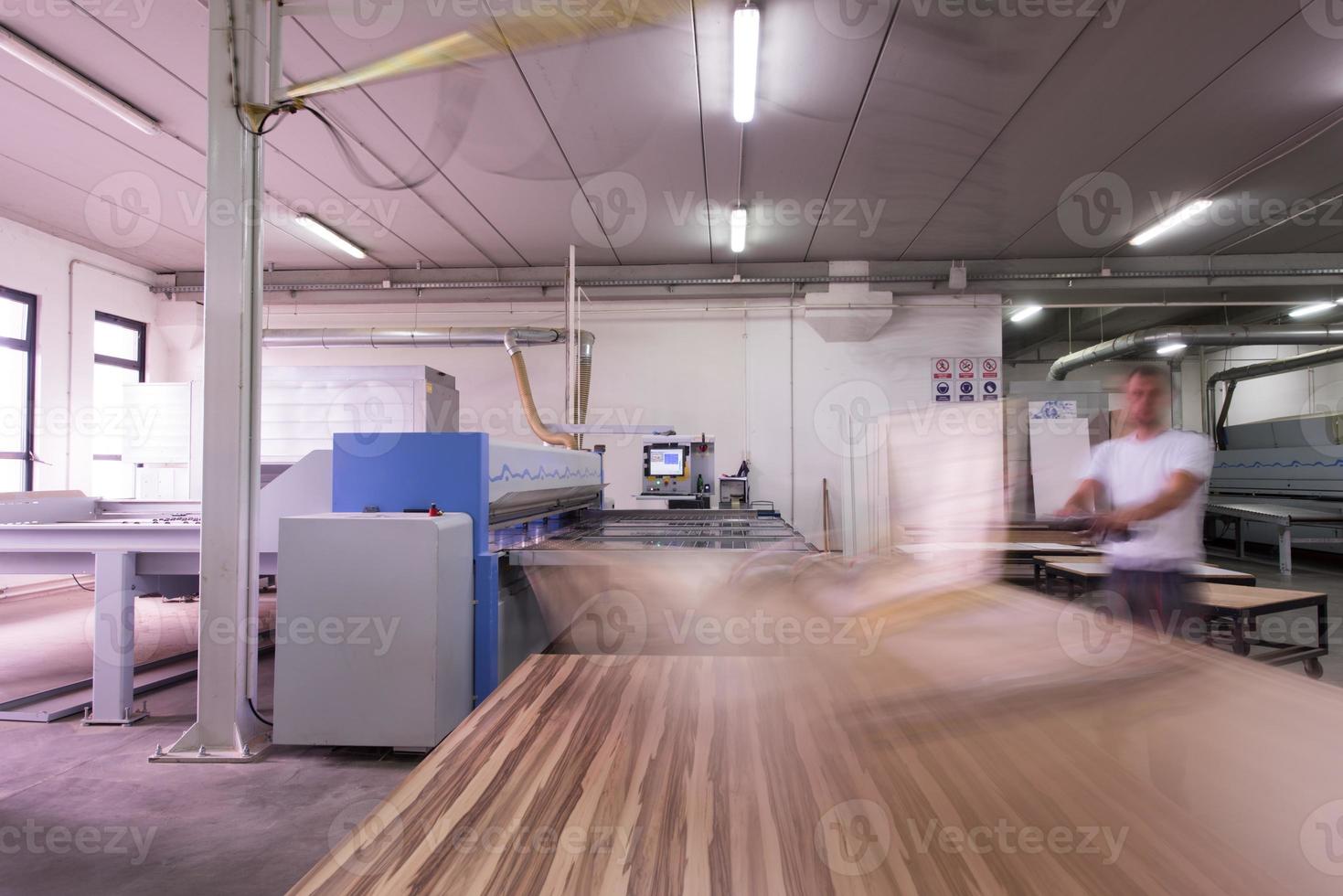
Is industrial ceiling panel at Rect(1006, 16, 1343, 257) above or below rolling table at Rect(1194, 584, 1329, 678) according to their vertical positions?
above

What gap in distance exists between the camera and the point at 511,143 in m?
4.45

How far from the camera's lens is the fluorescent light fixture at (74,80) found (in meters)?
3.43

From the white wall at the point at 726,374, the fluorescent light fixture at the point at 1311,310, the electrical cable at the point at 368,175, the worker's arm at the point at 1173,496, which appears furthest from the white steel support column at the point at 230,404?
the fluorescent light fixture at the point at 1311,310

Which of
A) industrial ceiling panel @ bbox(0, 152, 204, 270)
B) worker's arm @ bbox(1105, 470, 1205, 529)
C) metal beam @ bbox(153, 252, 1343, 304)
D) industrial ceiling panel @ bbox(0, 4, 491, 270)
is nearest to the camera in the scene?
worker's arm @ bbox(1105, 470, 1205, 529)

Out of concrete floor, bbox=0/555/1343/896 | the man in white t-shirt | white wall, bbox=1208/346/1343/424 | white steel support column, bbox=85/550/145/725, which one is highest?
white wall, bbox=1208/346/1343/424

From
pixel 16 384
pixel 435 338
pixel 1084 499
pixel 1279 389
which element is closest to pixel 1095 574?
pixel 1084 499

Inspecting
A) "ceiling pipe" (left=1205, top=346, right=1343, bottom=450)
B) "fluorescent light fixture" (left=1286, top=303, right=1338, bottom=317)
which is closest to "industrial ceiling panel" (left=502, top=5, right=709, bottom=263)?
"fluorescent light fixture" (left=1286, top=303, right=1338, bottom=317)

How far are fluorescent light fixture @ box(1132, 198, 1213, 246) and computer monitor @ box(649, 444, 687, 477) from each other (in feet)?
14.9

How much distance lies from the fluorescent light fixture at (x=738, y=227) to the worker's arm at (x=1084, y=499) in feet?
12.6

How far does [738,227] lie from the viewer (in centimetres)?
563

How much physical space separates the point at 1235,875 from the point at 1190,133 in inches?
211

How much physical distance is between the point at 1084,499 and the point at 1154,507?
265 millimetres

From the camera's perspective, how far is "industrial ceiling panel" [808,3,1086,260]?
338 centimetres

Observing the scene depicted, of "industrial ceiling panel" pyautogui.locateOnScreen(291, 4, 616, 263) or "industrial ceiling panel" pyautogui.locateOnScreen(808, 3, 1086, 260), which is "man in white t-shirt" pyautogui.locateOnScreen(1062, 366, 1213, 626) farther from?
"industrial ceiling panel" pyautogui.locateOnScreen(291, 4, 616, 263)
